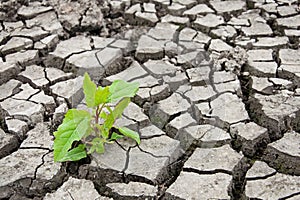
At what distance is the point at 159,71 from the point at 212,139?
26.8 inches

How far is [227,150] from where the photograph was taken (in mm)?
2500

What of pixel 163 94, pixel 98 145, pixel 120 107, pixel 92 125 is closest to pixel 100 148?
pixel 98 145

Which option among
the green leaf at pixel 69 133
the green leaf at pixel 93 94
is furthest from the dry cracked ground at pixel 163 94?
the green leaf at pixel 93 94

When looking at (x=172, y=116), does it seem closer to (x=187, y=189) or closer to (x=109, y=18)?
(x=187, y=189)

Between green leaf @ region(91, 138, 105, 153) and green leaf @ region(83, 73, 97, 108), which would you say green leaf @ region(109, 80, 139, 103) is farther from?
green leaf @ region(91, 138, 105, 153)

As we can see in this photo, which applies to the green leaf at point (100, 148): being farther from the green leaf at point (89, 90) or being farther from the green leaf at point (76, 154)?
the green leaf at point (89, 90)

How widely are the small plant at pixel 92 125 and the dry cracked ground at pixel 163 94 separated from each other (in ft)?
0.21

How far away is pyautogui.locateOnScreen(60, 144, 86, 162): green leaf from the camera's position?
2426 mm

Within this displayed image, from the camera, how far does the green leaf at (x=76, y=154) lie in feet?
7.96

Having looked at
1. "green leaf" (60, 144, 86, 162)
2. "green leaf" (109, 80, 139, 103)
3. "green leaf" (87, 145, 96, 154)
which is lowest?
"green leaf" (60, 144, 86, 162)

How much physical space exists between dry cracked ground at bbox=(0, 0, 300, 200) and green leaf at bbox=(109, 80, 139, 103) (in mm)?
280

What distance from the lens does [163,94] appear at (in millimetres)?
2883

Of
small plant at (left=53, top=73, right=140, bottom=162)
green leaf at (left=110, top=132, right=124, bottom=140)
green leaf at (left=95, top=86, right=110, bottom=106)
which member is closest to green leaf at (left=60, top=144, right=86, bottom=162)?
small plant at (left=53, top=73, right=140, bottom=162)

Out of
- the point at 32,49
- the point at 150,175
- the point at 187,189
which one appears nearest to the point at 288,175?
the point at 187,189
